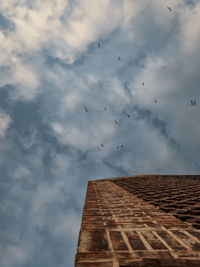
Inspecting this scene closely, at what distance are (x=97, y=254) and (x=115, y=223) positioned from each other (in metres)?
1.61

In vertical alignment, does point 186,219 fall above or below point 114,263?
above

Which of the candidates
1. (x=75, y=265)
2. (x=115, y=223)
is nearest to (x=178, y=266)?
(x=75, y=265)

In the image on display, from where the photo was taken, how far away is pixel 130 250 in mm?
2439

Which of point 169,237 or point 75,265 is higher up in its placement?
point 169,237

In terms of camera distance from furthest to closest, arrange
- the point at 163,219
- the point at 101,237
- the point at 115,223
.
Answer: the point at 163,219, the point at 115,223, the point at 101,237

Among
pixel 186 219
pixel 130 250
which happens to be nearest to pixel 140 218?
pixel 186 219

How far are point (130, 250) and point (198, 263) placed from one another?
887mm

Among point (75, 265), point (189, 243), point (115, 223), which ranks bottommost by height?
point (75, 265)

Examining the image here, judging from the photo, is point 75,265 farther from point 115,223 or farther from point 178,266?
point 115,223

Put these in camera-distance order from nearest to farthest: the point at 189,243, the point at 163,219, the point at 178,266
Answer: the point at 178,266, the point at 189,243, the point at 163,219

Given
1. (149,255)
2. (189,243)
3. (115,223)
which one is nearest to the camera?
(149,255)

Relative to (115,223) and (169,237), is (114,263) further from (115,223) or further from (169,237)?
(115,223)

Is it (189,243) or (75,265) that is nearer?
(75,265)

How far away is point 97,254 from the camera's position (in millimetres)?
2309
